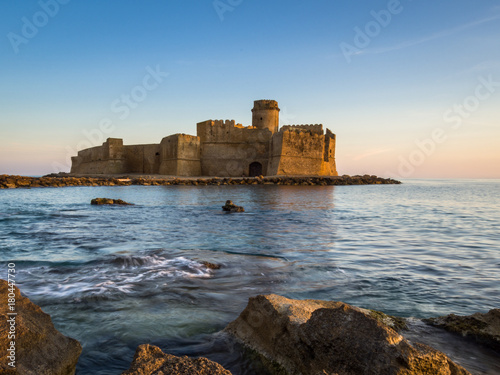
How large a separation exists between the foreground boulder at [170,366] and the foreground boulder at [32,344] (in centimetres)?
55

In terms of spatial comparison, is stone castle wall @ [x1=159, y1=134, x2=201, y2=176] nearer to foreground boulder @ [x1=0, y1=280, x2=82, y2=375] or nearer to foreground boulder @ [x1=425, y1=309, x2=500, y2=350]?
foreground boulder @ [x1=0, y1=280, x2=82, y2=375]

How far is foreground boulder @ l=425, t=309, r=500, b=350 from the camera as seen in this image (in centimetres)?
254

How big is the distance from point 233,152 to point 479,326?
31.7 metres

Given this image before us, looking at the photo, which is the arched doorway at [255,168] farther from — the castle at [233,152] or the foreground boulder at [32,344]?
the foreground boulder at [32,344]

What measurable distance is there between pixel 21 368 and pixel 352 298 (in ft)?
10.1

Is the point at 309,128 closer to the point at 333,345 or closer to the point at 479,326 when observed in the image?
the point at 479,326

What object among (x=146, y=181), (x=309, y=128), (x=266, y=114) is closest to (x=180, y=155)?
(x=146, y=181)

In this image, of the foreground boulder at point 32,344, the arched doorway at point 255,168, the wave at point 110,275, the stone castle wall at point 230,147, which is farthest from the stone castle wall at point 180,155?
the foreground boulder at point 32,344

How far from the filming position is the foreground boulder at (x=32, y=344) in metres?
1.80

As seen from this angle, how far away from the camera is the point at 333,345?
192cm

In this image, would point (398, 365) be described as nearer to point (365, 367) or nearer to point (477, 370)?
point (365, 367)

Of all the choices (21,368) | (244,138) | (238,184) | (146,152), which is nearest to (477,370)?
(21,368)

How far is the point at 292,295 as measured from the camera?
152 inches

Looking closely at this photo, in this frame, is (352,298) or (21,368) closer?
(21,368)
